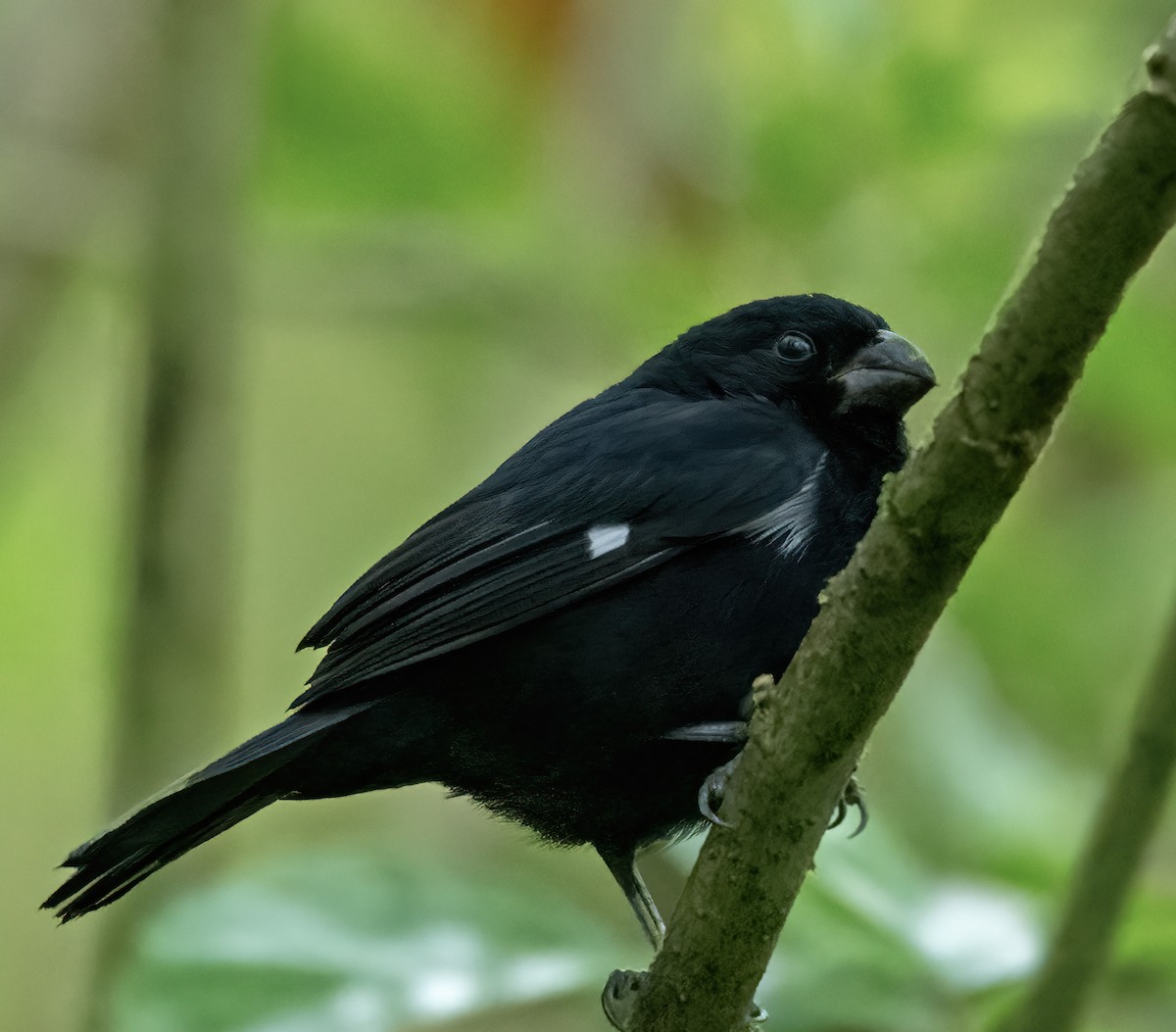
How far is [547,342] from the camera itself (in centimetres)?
549

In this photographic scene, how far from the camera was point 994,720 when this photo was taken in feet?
14.3

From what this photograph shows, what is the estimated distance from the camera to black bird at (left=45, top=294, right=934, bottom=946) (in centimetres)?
316

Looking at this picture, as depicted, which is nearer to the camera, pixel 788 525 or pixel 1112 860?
pixel 1112 860

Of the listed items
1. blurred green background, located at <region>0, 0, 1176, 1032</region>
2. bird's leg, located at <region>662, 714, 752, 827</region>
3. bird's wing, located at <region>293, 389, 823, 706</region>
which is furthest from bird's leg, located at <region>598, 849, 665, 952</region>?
bird's wing, located at <region>293, 389, 823, 706</region>

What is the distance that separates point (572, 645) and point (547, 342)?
96.3 inches

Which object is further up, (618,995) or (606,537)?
(606,537)

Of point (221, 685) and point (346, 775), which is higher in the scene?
point (221, 685)

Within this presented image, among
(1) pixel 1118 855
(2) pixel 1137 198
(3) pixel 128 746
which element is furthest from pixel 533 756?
(2) pixel 1137 198

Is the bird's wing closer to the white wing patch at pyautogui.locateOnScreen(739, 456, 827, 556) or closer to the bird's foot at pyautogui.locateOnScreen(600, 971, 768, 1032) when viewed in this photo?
the white wing patch at pyautogui.locateOnScreen(739, 456, 827, 556)

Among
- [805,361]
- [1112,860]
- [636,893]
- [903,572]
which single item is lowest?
[1112,860]

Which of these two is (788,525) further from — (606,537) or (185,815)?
(185,815)

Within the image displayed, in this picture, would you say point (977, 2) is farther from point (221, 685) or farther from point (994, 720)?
point (221, 685)

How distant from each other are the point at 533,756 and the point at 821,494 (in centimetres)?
82

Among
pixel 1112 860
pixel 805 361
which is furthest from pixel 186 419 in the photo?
pixel 1112 860
